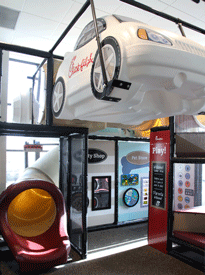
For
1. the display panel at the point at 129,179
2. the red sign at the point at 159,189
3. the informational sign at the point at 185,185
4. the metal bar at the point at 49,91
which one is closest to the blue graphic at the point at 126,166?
the display panel at the point at 129,179

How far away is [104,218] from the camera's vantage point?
4.61 metres

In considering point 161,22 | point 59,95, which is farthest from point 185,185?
point 59,95

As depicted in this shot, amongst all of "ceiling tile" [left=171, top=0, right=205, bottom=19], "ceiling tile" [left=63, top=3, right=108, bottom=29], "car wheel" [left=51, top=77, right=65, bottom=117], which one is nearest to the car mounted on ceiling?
"car wheel" [left=51, top=77, right=65, bottom=117]

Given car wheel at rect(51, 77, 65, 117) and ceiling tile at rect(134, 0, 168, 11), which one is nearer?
car wheel at rect(51, 77, 65, 117)

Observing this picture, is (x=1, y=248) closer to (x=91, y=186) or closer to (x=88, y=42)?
(x=91, y=186)

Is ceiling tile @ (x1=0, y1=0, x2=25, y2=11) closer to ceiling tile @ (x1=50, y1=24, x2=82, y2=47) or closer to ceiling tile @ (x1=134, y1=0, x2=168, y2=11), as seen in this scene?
ceiling tile @ (x1=50, y1=24, x2=82, y2=47)

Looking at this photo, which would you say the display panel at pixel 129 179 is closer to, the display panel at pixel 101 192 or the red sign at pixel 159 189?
the display panel at pixel 101 192

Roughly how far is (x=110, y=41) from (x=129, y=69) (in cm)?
24

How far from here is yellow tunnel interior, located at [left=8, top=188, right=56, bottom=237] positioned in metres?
3.20

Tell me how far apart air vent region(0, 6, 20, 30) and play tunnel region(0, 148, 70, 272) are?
267cm

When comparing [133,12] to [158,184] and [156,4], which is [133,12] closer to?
[156,4]

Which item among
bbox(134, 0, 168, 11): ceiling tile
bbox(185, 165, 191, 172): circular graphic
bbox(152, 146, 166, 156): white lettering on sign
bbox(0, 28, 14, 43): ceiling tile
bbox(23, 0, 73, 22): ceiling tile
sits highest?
bbox(134, 0, 168, 11): ceiling tile

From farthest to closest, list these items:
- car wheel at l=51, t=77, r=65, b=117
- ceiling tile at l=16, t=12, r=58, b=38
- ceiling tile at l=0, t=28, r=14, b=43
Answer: ceiling tile at l=0, t=28, r=14, b=43 < ceiling tile at l=16, t=12, r=58, b=38 < car wheel at l=51, t=77, r=65, b=117

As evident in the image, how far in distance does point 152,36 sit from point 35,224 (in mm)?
2931
